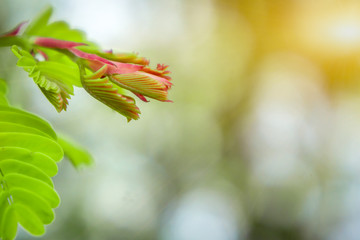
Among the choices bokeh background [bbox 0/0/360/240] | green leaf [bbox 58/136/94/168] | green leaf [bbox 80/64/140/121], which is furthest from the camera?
bokeh background [bbox 0/0/360/240]

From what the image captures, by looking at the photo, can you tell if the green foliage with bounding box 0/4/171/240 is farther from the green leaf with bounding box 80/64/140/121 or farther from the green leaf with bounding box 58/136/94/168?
the green leaf with bounding box 58/136/94/168

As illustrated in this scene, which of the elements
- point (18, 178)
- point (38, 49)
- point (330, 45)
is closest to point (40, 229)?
point (18, 178)

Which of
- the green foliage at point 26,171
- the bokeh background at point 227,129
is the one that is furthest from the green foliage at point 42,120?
the bokeh background at point 227,129

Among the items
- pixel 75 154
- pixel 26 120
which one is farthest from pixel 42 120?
pixel 75 154

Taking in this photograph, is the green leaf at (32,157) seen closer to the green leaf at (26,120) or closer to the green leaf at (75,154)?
the green leaf at (26,120)

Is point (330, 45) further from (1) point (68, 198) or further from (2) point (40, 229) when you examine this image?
(2) point (40, 229)

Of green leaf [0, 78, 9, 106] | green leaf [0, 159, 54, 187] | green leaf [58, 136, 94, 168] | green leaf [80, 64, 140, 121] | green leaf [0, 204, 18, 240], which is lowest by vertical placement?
green leaf [0, 204, 18, 240]

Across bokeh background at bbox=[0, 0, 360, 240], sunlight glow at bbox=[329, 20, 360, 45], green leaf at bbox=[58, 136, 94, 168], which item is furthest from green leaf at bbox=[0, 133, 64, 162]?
sunlight glow at bbox=[329, 20, 360, 45]

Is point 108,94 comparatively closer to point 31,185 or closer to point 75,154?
point 31,185
